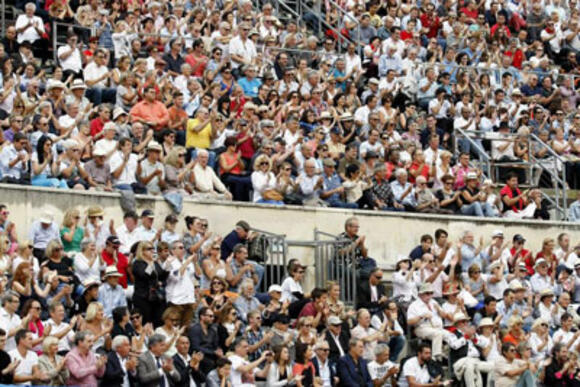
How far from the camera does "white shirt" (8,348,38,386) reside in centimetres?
2027

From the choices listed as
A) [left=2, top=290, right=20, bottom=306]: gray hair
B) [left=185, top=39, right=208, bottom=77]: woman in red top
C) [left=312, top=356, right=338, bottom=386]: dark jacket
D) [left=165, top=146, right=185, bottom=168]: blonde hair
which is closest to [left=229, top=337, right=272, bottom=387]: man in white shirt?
[left=312, top=356, right=338, bottom=386]: dark jacket

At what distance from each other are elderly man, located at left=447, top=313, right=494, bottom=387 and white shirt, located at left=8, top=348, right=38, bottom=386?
22.3ft

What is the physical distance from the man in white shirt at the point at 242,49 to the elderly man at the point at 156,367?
10.3 m

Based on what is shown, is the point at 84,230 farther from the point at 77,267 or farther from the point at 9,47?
the point at 9,47

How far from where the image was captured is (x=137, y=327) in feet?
72.1

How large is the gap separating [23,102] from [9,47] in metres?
3.01

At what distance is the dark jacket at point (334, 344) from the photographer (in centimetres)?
2366

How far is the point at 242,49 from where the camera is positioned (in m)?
31.1

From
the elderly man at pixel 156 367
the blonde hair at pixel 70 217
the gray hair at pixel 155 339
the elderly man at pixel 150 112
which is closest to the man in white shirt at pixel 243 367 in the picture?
the elderly man at pixel 156 367

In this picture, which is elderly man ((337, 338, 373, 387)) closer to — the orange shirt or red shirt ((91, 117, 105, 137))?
red shirt ((91, 117, 105, 137))

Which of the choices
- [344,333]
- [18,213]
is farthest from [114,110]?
A: [344,333]

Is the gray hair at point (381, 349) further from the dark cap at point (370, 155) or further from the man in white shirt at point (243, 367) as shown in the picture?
the dark cap at point (370, 155)

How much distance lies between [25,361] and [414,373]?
6001 mm

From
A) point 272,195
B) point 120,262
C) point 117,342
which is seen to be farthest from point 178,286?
point 272,195
